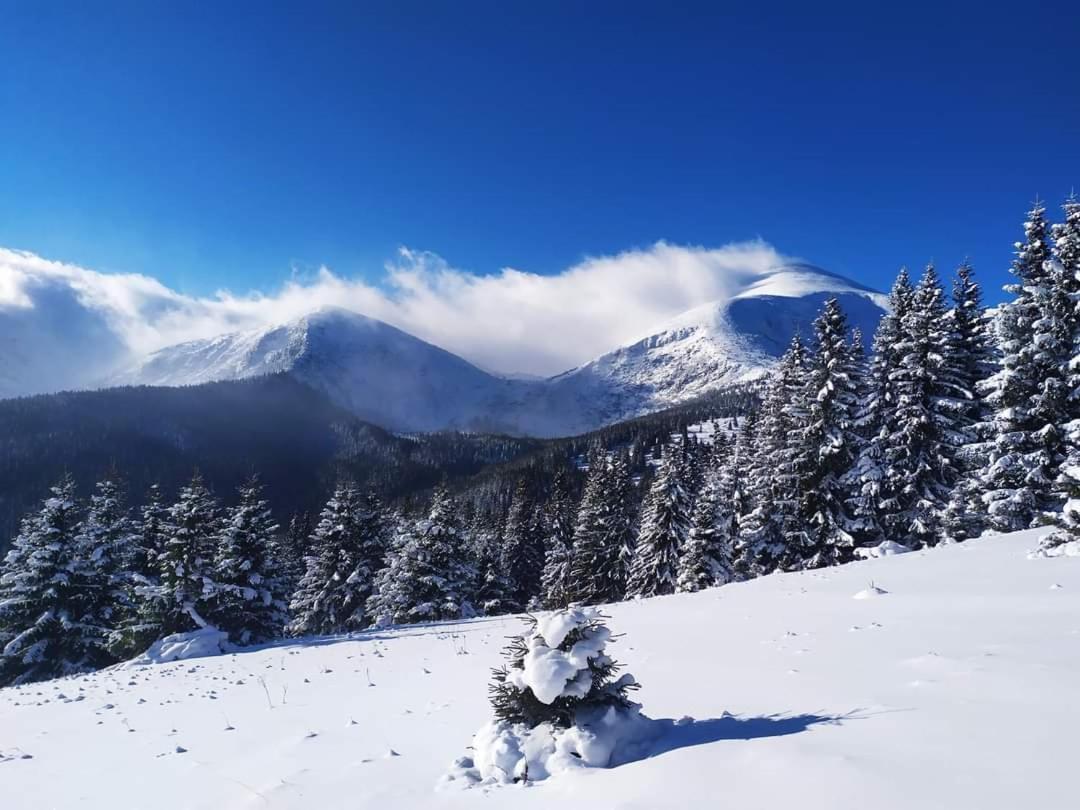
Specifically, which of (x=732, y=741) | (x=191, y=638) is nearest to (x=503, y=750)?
(x=732, y=741)

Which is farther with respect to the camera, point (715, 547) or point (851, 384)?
point (715, 547)

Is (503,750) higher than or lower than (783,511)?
lower

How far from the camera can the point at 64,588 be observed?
30.0 m

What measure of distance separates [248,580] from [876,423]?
33680 millimetres

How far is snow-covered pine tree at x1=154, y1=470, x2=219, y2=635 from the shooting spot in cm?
3106

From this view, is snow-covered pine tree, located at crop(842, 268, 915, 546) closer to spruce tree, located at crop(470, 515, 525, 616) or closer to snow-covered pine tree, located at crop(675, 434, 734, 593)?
snow-covered pine tree, located at crop(675, 434, 734, 593)

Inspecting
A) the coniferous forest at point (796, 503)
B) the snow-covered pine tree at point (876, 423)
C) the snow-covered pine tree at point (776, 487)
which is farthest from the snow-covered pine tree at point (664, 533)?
the snow-covered pine tree at point (876, 423)

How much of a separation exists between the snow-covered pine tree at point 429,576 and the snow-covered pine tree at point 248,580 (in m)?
6.46

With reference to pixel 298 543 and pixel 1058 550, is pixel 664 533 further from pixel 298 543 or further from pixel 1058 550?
pixel 298 543

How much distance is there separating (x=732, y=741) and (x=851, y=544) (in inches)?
962

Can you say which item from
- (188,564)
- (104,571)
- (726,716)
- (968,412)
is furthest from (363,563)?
(726,716)

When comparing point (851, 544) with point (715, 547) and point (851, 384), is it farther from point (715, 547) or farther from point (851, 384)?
point (715, 547)

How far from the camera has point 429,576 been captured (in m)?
37.3

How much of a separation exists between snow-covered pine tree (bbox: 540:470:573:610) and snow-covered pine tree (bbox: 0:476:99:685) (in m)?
28.6
